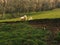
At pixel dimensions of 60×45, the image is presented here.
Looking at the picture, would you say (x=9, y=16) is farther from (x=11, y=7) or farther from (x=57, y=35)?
(x=57, y=35)

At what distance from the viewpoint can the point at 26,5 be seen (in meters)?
39.3

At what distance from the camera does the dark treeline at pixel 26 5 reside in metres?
37.8

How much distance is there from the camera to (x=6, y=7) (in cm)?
3766

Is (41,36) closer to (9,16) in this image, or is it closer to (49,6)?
(9,16)

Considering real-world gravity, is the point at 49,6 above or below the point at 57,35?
below

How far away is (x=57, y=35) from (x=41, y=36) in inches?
41.5

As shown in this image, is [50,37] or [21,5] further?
[21,5]

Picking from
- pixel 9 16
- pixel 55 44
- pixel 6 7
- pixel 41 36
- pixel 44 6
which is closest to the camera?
pixel 55 44

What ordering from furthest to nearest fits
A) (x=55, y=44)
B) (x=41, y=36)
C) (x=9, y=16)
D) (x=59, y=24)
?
(x=9, y=16) → (x=59, y=24) → (x=41, y=36) → (x=55, y=44)

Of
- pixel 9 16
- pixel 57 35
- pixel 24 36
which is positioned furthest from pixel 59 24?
pixel 9 16

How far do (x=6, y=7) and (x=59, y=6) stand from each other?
10397 mm

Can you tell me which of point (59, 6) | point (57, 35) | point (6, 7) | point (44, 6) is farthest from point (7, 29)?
point (59, 6)

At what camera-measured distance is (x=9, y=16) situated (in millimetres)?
35344

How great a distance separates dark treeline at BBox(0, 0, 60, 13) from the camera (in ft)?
124
